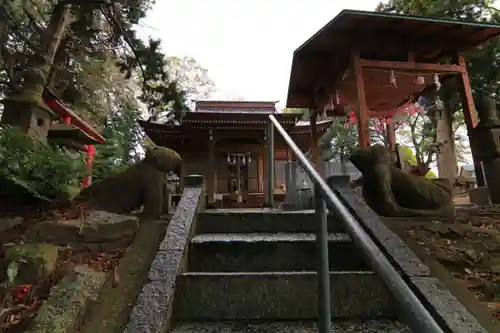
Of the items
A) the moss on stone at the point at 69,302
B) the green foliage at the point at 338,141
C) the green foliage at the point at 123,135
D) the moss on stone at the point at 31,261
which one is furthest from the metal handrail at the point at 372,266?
the green foliage at the point at 338,141

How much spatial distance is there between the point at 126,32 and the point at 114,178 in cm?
388

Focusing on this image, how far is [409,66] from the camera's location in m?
6.30

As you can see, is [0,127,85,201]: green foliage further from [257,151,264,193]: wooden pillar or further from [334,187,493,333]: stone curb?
[257,151,264,193]: wooden pillar

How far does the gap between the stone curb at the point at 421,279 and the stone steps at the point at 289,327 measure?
22 cm

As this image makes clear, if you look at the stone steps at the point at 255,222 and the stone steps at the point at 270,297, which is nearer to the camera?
Result: the stone steps at the point at 270,297

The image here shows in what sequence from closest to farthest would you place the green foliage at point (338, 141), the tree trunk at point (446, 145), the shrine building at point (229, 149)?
the shrine building at point (229, 149) < the tree trunk at point (446, 145) < the green foliage at point (338, 141)

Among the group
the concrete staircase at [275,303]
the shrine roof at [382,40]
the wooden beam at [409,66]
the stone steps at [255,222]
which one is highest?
the shrine roof at [382,40]

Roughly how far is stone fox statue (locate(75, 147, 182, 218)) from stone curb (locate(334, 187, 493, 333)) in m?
1.65

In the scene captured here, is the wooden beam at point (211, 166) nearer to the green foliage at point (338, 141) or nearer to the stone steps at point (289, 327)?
the stone steps at point (289, 327)

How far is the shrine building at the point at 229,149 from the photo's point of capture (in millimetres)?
11430

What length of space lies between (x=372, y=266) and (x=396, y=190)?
2335 mm

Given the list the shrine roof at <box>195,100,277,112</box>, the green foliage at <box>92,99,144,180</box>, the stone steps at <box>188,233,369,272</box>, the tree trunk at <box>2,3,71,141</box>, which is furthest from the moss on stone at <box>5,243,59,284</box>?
the shrine roof at <box>195,100,277,112</box>

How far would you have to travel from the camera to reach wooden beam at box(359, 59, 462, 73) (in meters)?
6.12

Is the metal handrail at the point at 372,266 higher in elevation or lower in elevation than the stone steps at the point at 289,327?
higher
